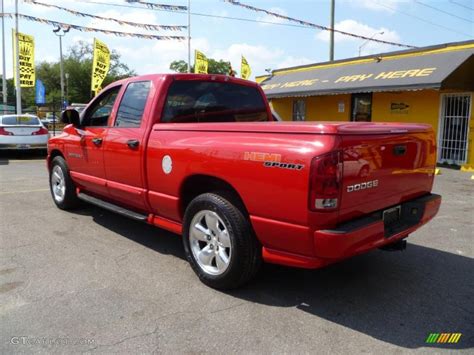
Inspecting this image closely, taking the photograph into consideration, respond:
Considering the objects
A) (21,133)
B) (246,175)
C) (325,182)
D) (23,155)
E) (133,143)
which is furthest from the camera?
(23,155)

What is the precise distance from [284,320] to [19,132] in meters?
12.6

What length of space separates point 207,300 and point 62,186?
3.79m

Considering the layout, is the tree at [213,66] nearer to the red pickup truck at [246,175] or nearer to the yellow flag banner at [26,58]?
the yellow flag banner at [26,58]

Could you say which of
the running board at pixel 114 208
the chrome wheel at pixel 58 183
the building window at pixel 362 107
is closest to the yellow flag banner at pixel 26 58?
the building window at pixel 362 107

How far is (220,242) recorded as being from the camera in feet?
12.2

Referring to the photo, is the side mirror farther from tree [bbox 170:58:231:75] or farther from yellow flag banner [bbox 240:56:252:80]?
tree [bbox 170:58:231:75]

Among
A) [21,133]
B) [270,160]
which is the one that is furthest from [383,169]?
[21,133]

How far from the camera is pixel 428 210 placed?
3906mm

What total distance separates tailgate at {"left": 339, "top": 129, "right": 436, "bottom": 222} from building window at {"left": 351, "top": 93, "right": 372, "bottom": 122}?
1307cm

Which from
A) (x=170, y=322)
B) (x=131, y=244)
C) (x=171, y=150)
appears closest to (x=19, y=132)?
(x=131, y=244)

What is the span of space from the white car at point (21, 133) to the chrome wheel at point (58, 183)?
7.76 m

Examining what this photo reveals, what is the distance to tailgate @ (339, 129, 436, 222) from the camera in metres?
3.06

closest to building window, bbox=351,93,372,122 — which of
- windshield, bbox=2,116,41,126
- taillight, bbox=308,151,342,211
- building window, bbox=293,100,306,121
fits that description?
building window, bbox=293,100,306,121

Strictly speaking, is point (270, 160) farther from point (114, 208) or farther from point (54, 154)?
point (54, 154)
